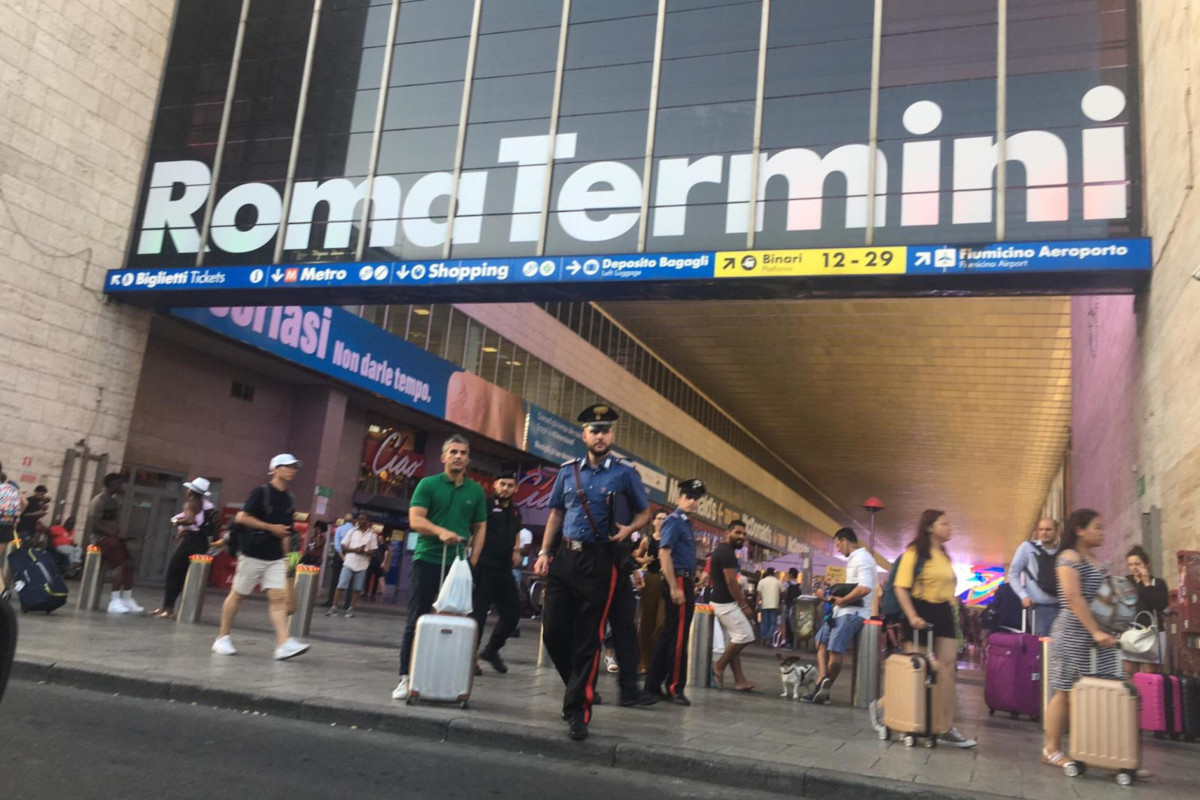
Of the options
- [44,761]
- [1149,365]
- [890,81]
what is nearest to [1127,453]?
[1149,365]

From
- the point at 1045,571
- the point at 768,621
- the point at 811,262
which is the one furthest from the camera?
the point at 768,621

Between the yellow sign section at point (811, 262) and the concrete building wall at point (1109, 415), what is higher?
the yellow sign section at point (811, 262)

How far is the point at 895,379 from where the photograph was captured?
29203 mm

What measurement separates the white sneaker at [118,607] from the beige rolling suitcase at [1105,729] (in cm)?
1002


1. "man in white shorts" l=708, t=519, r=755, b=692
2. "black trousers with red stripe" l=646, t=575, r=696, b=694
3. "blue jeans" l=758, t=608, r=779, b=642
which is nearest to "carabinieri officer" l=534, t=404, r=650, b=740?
"black trousers with red stripe" l=646, t=575, r=696, b=694

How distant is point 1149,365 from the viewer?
10617 mm

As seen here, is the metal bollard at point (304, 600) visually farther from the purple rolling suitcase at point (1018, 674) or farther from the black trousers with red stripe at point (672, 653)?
the purple rolling suitcase at point (1018, 674)

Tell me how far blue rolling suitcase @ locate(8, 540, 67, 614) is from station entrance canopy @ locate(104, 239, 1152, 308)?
6.32m

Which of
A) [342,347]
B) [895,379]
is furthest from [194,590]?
[895,379]

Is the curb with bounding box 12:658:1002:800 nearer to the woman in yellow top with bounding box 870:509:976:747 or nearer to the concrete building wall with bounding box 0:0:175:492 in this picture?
the woman in yellow top with bounding box 870:509:976:747

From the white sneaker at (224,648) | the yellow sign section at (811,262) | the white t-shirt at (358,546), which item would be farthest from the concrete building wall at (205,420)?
the yellow sign section at (811,262)

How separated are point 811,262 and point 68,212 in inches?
492

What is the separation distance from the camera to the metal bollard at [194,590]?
420 inches

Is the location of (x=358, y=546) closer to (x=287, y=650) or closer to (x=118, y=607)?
(x=118, y=607)
